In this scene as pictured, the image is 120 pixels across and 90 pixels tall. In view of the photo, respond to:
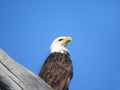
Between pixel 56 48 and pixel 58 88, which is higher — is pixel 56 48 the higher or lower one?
the higher one

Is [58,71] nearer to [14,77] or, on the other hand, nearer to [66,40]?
[66,40]

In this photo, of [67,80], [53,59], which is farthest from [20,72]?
[53,59]

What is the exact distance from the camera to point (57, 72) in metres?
3.01

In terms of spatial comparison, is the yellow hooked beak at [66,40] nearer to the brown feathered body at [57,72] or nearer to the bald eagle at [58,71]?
the bald eagle at [58,71]

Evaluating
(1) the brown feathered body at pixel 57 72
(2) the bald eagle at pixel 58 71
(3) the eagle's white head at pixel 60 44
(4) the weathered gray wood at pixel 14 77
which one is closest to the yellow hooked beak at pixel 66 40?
(3) the eagle's white head at pixel 60 44

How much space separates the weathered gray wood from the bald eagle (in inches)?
32.2

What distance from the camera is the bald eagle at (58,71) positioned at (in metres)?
2.80

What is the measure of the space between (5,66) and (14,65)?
83 mm

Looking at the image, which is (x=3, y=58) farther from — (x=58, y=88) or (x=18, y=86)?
(x=58, y=88)

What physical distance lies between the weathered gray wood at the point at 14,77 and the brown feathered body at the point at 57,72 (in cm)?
82

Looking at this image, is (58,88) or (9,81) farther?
(58,88)

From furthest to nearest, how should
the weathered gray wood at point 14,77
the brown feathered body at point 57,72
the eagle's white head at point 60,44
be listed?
1. the eagle's white head at point 60,44
2. the brown feathered body at point 57,72
3. the weathered gray wood at point 14,77

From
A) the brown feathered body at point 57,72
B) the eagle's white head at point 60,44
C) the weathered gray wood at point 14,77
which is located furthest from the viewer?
the eagle's white head at point 60,44

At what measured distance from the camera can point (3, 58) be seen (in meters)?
1.79
